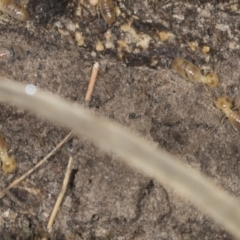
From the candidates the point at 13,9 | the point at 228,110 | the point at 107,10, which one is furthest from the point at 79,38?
the point at 228,110

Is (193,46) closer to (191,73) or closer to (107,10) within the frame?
(191,73)

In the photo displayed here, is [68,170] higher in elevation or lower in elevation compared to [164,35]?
lower

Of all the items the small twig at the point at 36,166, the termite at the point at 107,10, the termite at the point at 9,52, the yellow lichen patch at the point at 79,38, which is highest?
the termite at the point at 107,10

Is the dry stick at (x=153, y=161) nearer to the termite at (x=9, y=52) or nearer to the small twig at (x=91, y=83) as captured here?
the small twig at (x=91, y=83)

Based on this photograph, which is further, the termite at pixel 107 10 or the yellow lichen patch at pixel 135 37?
the yellow lichen patch at pixel 135 37

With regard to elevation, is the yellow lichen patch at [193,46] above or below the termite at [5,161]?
above

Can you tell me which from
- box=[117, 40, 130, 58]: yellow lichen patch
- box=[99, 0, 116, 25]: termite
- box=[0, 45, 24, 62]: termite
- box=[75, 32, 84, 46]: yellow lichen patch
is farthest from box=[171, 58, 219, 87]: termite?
box=[0, 45, 24, 62]: termite

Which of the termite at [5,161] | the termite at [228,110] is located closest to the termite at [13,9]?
the termite at [5,161]
